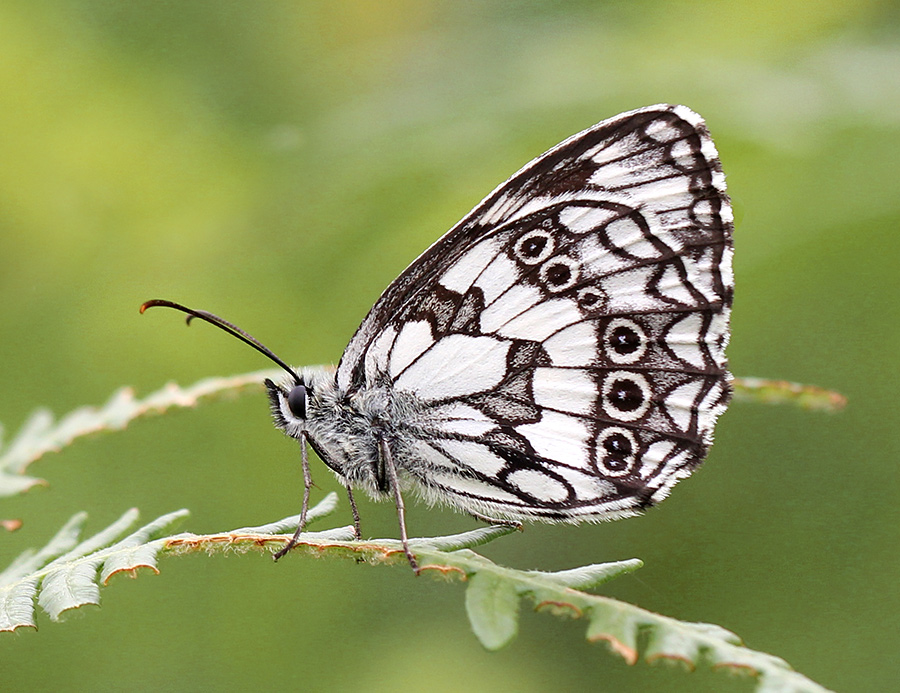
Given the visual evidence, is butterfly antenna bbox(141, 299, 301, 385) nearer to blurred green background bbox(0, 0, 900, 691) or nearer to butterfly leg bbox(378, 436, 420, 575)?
butterfly leg bbox(378, 436, 420, 575)

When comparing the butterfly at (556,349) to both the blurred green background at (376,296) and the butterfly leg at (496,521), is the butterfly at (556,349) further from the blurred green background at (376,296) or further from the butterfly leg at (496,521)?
the blurred green background at (376,296)

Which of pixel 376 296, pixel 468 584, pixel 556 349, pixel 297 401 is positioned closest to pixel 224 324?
pixel 297 401

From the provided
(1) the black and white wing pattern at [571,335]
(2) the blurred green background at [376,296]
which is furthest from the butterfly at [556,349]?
(2) the blurred green background at [376,296]

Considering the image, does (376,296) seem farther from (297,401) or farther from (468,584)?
(468,584)

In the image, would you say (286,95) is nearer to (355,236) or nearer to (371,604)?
(355,236)

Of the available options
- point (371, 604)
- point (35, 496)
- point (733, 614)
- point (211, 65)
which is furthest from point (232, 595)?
point (211, 65)
